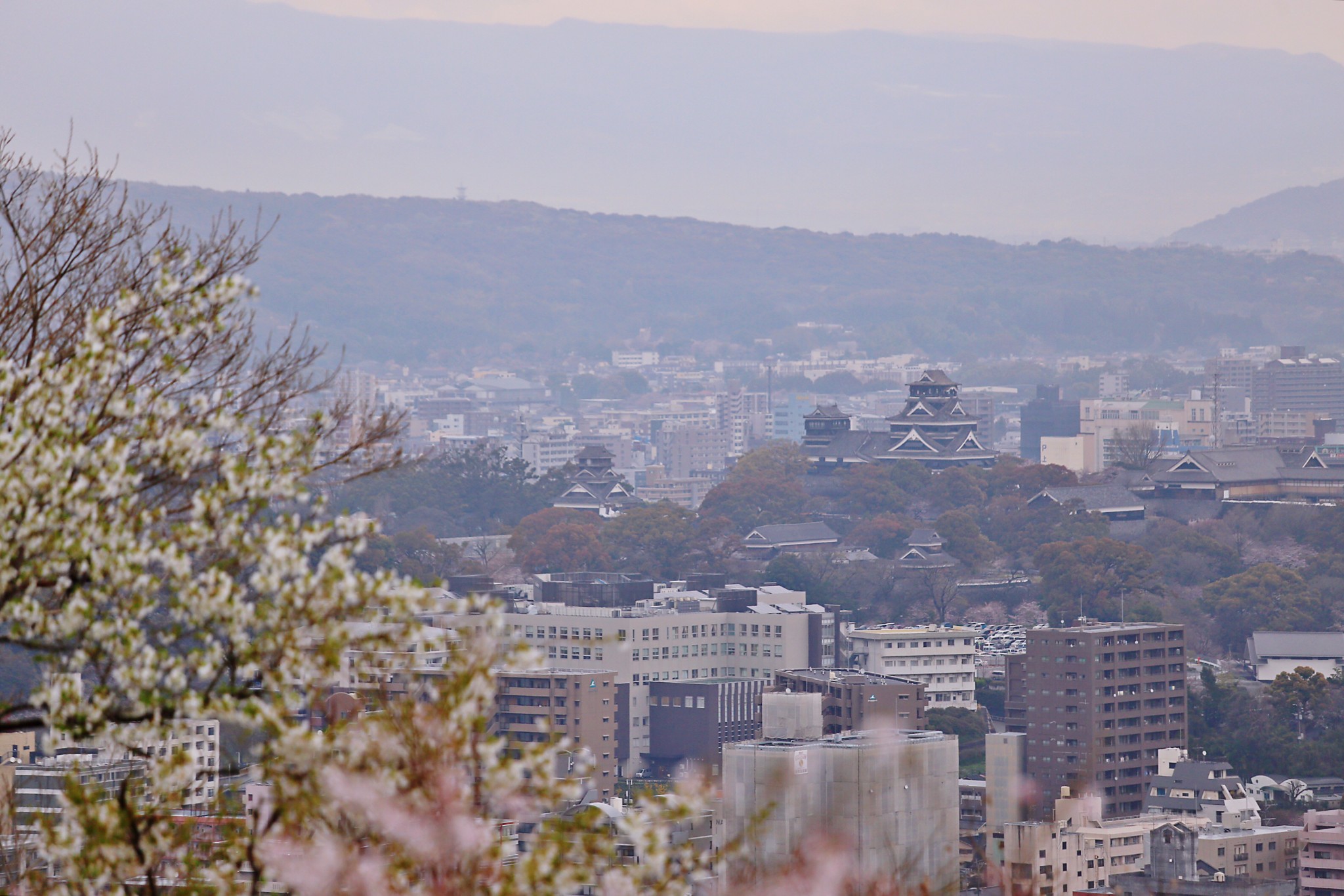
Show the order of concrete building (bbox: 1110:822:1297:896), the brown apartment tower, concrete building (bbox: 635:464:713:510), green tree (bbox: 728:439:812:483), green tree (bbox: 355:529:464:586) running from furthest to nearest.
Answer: concrete building (bbox: 635:464:713:510) < green tree (bbox: 728:439:812:483) < green tree (bbox: 355:529:464:586) < the brown apartment tower < concrete building (bbox: 1110:822:1297:896)

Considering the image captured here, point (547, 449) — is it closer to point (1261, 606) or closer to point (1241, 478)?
point (1241, 478)

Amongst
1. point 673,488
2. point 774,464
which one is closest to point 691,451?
point 673,488

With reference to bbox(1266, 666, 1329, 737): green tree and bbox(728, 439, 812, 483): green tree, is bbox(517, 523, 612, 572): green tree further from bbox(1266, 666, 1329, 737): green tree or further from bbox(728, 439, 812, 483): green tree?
bbox(1266, 666, 1329, 737): green tree

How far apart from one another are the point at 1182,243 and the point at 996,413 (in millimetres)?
22195

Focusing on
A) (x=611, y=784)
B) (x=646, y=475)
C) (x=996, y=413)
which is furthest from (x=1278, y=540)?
(x=996, y=413)

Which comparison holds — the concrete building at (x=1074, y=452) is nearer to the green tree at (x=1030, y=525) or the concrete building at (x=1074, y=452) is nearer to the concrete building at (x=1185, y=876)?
the green tree at (x=1030, y=525)

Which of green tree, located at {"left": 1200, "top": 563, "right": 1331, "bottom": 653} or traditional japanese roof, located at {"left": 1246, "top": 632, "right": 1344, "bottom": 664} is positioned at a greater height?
green tree, located at {"left": 1200, "top": 563, "right": 1331, "bottom": 653}

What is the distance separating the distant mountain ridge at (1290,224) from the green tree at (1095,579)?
43550 millimetres

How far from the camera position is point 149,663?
5.15 ft

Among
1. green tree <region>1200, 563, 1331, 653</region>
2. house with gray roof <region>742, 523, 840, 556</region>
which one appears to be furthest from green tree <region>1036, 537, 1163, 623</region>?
house with gray roof <region>742, 523, 840, 556</region>

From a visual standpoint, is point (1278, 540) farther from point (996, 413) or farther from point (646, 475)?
point (996, 413)

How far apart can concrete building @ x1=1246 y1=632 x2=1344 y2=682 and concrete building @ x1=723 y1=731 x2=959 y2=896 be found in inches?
241

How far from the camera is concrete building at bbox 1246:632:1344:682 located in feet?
44.2

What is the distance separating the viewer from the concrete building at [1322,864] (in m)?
7.89
